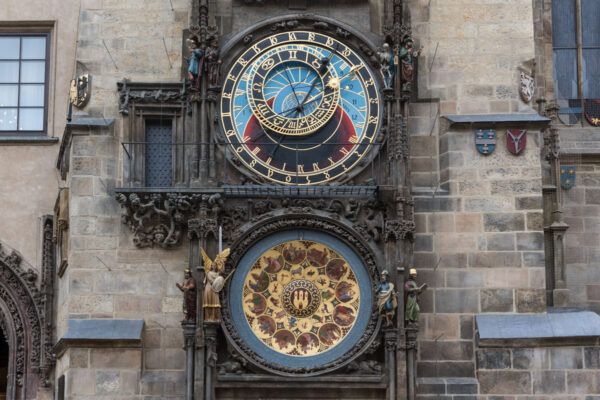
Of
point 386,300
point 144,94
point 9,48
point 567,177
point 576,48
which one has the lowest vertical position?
point 386,300

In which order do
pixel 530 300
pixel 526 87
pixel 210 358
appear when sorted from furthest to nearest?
1. pixel 526 87
2. pixel 530 300
3. pixel 210 358

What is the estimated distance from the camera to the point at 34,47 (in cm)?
2134

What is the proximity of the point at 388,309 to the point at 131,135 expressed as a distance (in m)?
4.18

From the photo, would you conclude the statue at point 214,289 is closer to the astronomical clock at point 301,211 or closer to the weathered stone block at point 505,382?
the astronomical clock at point 301,211

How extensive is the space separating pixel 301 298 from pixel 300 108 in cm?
257

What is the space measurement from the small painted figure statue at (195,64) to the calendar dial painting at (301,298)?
2477 millimetres

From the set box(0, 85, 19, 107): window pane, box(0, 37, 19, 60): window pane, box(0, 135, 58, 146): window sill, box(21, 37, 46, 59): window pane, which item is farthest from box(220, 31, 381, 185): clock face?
box(0, 37, 19, 60): window pane

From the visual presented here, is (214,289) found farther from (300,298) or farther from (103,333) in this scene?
(103,333)

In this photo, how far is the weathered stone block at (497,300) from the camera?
18.1 metres

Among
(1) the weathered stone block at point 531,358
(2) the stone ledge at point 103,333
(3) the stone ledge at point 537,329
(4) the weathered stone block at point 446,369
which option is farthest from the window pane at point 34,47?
(1) the weathered stone block at point 531,358

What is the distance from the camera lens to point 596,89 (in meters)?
20.9

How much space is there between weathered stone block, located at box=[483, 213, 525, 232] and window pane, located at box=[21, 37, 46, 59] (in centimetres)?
753

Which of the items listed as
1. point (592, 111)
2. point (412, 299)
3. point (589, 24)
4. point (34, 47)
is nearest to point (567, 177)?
point (592, 111)

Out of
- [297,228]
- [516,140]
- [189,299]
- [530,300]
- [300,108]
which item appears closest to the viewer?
[189,299]
